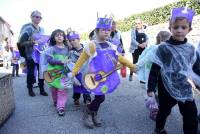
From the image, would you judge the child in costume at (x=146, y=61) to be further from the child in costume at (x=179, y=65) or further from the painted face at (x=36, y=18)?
the painted face at (x=36, y=18)

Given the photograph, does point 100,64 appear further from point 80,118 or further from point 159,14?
point 159,14

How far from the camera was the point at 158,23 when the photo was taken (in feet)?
58.8

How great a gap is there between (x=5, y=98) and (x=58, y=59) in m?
1.34

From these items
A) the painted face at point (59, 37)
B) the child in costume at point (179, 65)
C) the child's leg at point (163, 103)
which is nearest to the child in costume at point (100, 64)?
the child's leg at point (163, 103)

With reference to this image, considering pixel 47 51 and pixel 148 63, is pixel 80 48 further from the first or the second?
pixel 148 63

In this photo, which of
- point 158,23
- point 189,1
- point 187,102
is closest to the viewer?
point 187,102

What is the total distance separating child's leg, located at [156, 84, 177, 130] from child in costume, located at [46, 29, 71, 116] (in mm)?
2099

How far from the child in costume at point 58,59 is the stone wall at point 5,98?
78 centimetres

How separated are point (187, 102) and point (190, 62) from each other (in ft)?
1.64

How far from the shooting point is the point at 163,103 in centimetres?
441

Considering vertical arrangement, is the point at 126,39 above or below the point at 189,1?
below

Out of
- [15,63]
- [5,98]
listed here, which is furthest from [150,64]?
[15,63]

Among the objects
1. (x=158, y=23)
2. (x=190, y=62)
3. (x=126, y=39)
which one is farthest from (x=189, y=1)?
(x=190, y=62)

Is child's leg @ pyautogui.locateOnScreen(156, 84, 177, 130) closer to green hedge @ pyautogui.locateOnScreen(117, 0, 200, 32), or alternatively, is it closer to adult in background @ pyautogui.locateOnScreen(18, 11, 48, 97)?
adult in background @ pyautogui.locateOnScreen(18, 11, 48, 97)
